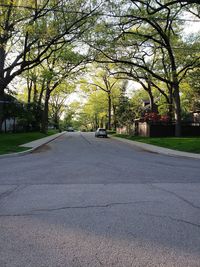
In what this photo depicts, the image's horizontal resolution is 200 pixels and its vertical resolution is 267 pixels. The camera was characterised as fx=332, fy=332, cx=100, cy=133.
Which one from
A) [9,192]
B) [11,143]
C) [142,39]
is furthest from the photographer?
[142,39]

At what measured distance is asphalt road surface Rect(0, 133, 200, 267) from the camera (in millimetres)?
4027

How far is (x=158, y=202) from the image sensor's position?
6910mm

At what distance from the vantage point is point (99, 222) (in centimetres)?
542

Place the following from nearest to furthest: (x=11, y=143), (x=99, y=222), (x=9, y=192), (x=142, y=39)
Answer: (x=99, y=222), (x=9, y=192), (x=11, y=143), (x=142, y=39)

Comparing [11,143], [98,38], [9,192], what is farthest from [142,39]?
[9,192]

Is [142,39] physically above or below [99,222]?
above

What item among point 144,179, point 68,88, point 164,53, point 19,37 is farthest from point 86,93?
point 144,179

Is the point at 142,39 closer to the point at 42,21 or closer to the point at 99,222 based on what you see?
the point at 42,21

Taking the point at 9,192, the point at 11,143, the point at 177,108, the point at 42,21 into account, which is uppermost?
the point at 42,21

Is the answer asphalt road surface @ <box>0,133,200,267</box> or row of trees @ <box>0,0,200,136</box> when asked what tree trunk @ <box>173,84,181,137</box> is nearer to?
row of trees @ <box>0,0,200,136</box>

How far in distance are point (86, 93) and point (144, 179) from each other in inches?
2454

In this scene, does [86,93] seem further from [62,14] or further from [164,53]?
[62,14]

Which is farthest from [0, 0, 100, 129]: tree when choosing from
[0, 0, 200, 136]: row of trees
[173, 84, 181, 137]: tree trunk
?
[173, 84, 181, 137]: tree trunk

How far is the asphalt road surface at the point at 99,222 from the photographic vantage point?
13.2 feet
